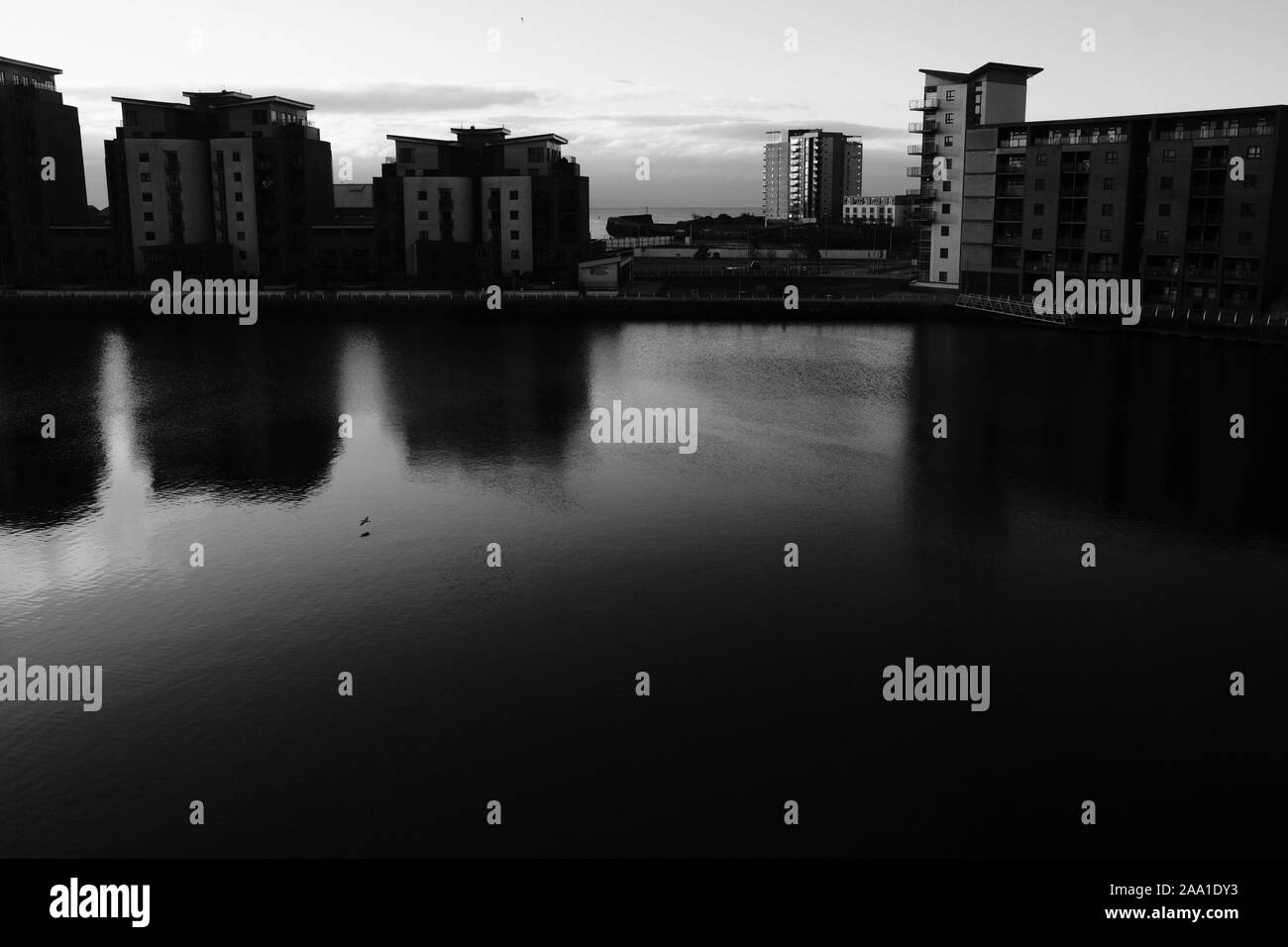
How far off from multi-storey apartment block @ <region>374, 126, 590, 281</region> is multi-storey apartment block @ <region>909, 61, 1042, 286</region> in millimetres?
31618

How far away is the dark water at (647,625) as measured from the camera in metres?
18.1

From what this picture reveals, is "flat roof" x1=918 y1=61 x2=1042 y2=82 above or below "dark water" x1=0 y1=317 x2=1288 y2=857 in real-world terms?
above

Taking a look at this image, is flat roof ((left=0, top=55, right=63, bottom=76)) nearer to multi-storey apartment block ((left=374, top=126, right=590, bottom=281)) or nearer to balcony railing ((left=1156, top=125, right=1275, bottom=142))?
multi-storey apartment block ((left=374, top=126, right=590, bottom=281))

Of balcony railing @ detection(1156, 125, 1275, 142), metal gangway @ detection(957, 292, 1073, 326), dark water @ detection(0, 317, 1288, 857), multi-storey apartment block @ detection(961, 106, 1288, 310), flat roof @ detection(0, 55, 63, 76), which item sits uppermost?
flat roof @ detection(0, 55, 63, 76)

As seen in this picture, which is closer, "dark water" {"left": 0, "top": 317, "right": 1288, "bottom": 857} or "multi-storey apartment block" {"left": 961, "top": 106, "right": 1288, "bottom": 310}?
"dark water" {"left": 0, "top": 317, "right": 1288, "bottom": 857}

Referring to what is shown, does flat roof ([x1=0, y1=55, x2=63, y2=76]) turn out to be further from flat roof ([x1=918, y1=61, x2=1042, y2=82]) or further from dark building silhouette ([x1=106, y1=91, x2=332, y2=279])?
flat roof ([x1=918, y1=61, x2=1042, y2=82])

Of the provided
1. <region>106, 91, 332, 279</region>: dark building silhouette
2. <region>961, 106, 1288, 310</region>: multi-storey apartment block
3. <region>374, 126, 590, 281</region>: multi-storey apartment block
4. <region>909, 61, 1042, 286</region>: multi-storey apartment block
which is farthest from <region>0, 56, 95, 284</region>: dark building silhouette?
<region>961, 106, 1288, 310</region>: multi-storey apartment block

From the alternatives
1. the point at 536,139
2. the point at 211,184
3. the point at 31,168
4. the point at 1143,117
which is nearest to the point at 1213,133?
the point at 1143,117

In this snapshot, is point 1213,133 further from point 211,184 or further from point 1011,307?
point 211,184

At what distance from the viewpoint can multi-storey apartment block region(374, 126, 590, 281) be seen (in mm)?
95875

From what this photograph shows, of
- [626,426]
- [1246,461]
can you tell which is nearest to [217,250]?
[626,426]
